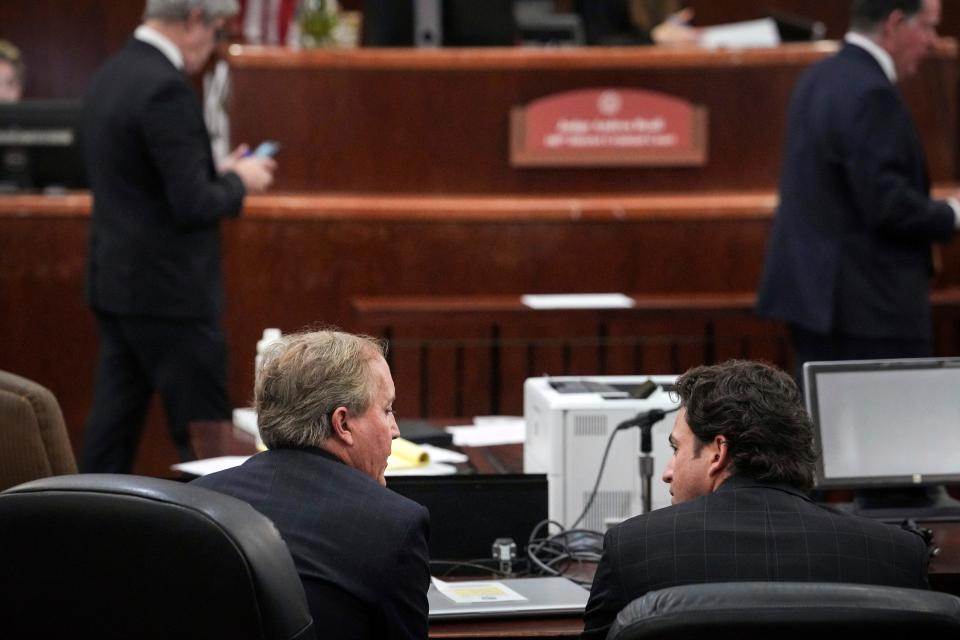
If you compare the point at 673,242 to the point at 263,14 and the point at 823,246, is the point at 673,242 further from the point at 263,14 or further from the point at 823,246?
the point at 263,14

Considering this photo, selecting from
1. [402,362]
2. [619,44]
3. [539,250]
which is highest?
[619,44]

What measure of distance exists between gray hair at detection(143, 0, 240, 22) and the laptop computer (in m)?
2.56

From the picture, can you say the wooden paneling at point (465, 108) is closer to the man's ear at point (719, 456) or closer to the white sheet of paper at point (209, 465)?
the white sheet of paper at point (209, 465)

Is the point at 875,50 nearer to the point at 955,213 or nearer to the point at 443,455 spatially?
the point at 955,213

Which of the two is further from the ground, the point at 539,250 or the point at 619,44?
the point at 619,44

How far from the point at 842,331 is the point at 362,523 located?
9.17 ft

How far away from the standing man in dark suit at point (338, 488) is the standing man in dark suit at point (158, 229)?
2.33 m

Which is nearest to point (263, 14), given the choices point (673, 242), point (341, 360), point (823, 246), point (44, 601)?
point (673, 242)

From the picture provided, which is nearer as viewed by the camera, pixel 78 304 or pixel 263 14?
pixel 78 304

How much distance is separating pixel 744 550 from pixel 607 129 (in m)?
3.89

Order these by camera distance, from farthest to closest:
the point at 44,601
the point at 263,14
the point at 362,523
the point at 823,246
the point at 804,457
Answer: the point at 263,14, the point at 823,246, the point at 804,457, the point at 362,523, the point at 44,601

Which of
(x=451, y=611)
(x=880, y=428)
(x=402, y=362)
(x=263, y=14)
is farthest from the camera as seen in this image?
(x=263, y=14)

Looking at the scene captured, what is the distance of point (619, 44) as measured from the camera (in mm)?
7051

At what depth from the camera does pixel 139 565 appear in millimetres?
1599
